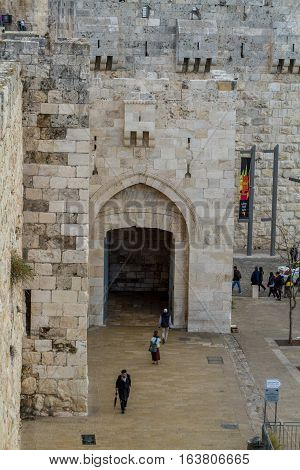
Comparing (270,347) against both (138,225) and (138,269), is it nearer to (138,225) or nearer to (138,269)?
(138,225)

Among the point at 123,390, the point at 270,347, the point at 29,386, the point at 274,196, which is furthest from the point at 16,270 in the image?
the point at 274,196

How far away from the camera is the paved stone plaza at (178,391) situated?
1642cm

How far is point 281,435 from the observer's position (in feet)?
54.3

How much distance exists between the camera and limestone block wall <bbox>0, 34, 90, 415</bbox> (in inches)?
658

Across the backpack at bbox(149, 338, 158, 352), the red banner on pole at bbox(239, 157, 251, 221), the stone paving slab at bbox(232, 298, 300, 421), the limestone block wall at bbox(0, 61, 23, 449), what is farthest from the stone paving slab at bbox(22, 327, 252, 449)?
the red banner on pole at bbox(239, 157, 251, 221)

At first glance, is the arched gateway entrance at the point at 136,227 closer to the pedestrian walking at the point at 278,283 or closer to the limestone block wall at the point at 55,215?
the pedestrian walking at the point at 278,283

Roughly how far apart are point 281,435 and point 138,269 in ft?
39.8

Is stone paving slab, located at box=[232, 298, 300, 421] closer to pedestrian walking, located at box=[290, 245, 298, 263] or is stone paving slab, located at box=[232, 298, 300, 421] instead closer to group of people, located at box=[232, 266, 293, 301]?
group of people, located at box=[232, 266, 293, 301]

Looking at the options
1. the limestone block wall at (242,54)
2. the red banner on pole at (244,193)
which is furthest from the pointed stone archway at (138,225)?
the limestone block wall at (242,54)

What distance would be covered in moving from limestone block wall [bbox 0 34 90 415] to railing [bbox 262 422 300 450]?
10.9 feet

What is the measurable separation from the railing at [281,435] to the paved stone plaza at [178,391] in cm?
54

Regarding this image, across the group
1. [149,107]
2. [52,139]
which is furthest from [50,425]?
[149,107]

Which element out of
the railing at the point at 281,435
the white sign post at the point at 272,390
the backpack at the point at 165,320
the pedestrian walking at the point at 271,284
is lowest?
the railing at the point at 281,435

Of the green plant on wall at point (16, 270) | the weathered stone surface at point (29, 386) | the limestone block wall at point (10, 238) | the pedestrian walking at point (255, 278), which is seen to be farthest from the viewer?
the pedestrian walking at point (255, 278)
